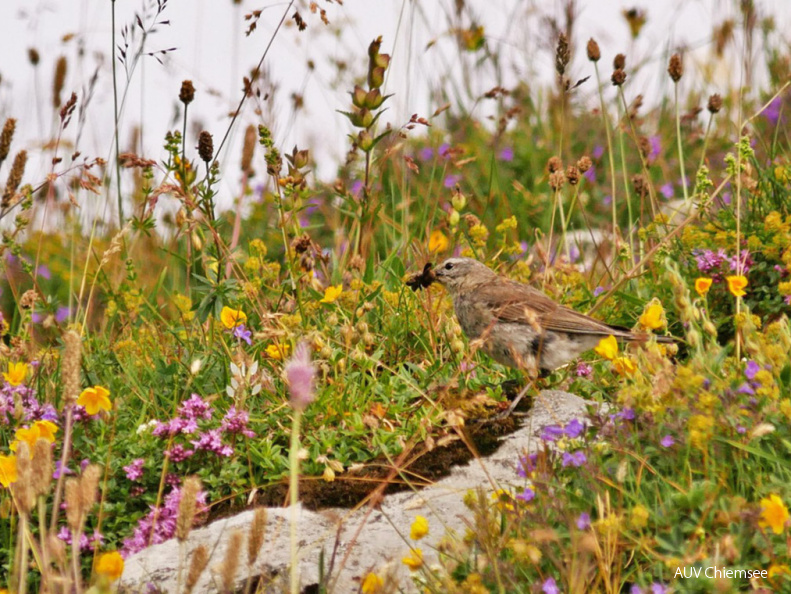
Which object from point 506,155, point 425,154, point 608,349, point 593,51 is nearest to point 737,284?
point 608,349

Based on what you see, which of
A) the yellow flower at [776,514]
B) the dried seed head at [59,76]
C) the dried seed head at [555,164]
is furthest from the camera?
the dried seed head at [59,76]

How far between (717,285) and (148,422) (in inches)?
115

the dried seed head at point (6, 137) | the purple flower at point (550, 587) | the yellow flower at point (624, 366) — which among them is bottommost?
the purple flower at point (550, 587)

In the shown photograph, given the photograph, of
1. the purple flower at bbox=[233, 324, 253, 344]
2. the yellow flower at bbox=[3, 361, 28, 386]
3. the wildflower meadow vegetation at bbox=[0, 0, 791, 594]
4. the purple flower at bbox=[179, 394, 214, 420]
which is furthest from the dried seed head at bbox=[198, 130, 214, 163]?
the yellow flower at bbox=[3, 361, 28, 386]

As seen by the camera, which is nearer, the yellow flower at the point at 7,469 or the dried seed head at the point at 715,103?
the yellow flower at the point at 7,469

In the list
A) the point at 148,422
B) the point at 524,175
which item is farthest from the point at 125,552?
the point at 524,175

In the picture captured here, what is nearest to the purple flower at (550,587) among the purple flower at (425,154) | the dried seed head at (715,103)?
the dried seed head at (715,103)

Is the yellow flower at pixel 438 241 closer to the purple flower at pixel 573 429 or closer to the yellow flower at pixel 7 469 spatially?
the purple flower at pixel 573 429

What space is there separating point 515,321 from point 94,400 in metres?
2.07

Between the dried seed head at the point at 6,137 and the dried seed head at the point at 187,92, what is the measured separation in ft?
2.54

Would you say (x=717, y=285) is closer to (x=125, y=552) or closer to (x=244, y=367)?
(x=244, y=367)

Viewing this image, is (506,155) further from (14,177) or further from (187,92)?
(14,177)

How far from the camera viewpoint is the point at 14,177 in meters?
4.79

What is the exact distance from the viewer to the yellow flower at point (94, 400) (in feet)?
14.1
